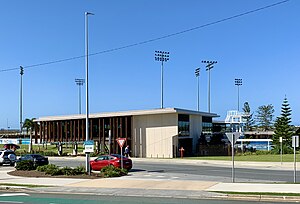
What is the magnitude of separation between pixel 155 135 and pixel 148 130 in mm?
1114

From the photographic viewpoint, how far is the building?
5097 cm

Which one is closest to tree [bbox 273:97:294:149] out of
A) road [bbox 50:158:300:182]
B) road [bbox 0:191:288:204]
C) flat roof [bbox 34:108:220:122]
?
flat roof [bbox 34:108:220:122]

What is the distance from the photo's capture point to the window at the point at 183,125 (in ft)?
169

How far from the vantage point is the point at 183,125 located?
52375mm

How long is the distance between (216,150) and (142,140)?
10.1 m

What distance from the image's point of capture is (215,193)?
16.8 m

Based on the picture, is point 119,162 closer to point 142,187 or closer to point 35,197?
point 142,187

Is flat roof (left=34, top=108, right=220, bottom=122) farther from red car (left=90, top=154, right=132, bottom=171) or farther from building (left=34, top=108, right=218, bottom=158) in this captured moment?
red car (left=90, top=154, right=132, bottom=171)

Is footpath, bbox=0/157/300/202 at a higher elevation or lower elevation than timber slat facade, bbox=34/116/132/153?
lower

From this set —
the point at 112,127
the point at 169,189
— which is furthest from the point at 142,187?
the point at 112,127

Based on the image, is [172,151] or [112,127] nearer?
[172,151]

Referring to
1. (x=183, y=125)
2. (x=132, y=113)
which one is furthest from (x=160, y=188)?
(x=132, y=113)

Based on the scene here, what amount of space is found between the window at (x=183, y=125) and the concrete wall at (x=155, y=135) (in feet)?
2.90

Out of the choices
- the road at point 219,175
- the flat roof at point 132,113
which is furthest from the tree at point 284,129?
the road at point 219,175
